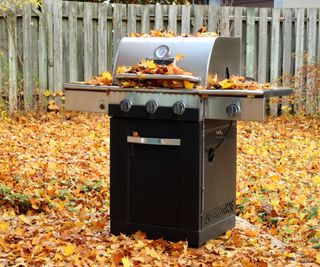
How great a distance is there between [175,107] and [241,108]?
481 mm

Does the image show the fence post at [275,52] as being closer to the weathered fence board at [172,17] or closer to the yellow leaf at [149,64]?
the weathered fence board at [172,17]

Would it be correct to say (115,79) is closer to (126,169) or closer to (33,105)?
(126,169)

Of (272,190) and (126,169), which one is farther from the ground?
(126,169)

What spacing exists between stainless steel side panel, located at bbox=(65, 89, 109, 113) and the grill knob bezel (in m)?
0.16

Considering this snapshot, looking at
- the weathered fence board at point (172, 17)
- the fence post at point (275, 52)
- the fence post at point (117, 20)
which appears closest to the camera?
the fence post at point (117, 20)

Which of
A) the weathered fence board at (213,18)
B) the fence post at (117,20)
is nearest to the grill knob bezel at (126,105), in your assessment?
the fence post at (117,20)

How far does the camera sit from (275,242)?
17.5 ft

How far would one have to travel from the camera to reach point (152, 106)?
16.0 feet

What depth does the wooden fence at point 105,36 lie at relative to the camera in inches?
444

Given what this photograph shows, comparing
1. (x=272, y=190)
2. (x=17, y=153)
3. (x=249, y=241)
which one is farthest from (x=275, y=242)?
(x=17, y=153)

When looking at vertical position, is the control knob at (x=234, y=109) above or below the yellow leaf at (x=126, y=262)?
above

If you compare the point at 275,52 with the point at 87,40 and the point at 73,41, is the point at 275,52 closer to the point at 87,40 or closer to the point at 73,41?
the point at 87,40

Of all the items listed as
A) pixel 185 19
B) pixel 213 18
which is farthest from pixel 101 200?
pixel 213 18

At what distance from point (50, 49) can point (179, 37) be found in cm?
668
